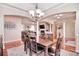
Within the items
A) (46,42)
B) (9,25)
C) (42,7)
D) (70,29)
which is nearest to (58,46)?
(46,42)

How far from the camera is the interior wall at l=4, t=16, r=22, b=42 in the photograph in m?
2.04

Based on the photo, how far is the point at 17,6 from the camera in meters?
2.04

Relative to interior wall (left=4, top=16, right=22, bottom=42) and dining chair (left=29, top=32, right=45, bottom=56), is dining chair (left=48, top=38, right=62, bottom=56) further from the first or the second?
interior wall (left=4, top=16, right=22, bottom=42)

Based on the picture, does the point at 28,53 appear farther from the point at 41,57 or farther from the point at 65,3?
the point at 65,3

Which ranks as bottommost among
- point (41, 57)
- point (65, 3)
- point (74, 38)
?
point (41, 57)

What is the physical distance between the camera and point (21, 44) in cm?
206

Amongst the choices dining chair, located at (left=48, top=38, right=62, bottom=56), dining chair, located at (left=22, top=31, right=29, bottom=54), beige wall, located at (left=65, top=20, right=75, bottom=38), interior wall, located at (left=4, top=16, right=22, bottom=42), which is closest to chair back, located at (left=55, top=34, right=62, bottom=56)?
dining chair, located at (left=48, top=38, right=62, bottom=56)

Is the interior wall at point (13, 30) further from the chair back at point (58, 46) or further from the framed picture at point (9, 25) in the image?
the chair back at point (58, 46)

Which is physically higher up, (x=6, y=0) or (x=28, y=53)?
(x=6, y=0)

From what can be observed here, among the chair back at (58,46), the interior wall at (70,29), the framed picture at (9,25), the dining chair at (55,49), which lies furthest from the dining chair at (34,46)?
the interior wall at (70,29)

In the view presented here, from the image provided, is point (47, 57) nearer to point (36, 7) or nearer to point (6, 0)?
point (36, 7)

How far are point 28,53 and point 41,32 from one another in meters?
0.43

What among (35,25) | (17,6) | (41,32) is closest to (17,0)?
(17,6)

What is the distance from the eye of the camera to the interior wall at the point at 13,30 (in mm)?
2037
